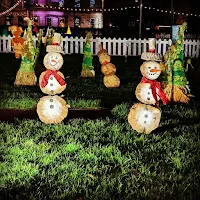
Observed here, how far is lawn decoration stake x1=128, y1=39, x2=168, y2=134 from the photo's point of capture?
19.0ft

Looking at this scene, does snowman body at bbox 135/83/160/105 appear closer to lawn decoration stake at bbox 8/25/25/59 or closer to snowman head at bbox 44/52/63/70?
snowman head at bbox 44/52/63/70

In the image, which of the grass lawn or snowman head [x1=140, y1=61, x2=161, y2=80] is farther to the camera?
snowman head [x1=140, y1=61, x2=161, y2=80]

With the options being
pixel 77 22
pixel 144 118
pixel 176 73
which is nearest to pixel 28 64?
pixel 176 73

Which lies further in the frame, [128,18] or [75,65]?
[128,18]

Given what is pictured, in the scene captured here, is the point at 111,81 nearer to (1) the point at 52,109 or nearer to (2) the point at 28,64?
(2) the point at 28,64

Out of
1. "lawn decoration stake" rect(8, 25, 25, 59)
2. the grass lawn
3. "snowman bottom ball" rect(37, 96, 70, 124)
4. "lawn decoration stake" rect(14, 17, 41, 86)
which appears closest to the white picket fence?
"lawn decoration stake" rect(8, 25, 25, 59)

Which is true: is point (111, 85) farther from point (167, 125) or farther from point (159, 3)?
point (159, 3)

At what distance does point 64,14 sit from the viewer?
43.1m

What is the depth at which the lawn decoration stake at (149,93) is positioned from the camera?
229 inches

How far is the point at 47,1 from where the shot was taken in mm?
42406

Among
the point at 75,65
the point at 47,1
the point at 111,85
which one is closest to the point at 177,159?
the point at 111,85

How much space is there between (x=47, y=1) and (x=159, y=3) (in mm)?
15425

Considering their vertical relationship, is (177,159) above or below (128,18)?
below

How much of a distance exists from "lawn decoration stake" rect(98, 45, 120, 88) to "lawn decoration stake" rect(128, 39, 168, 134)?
4.03 m
